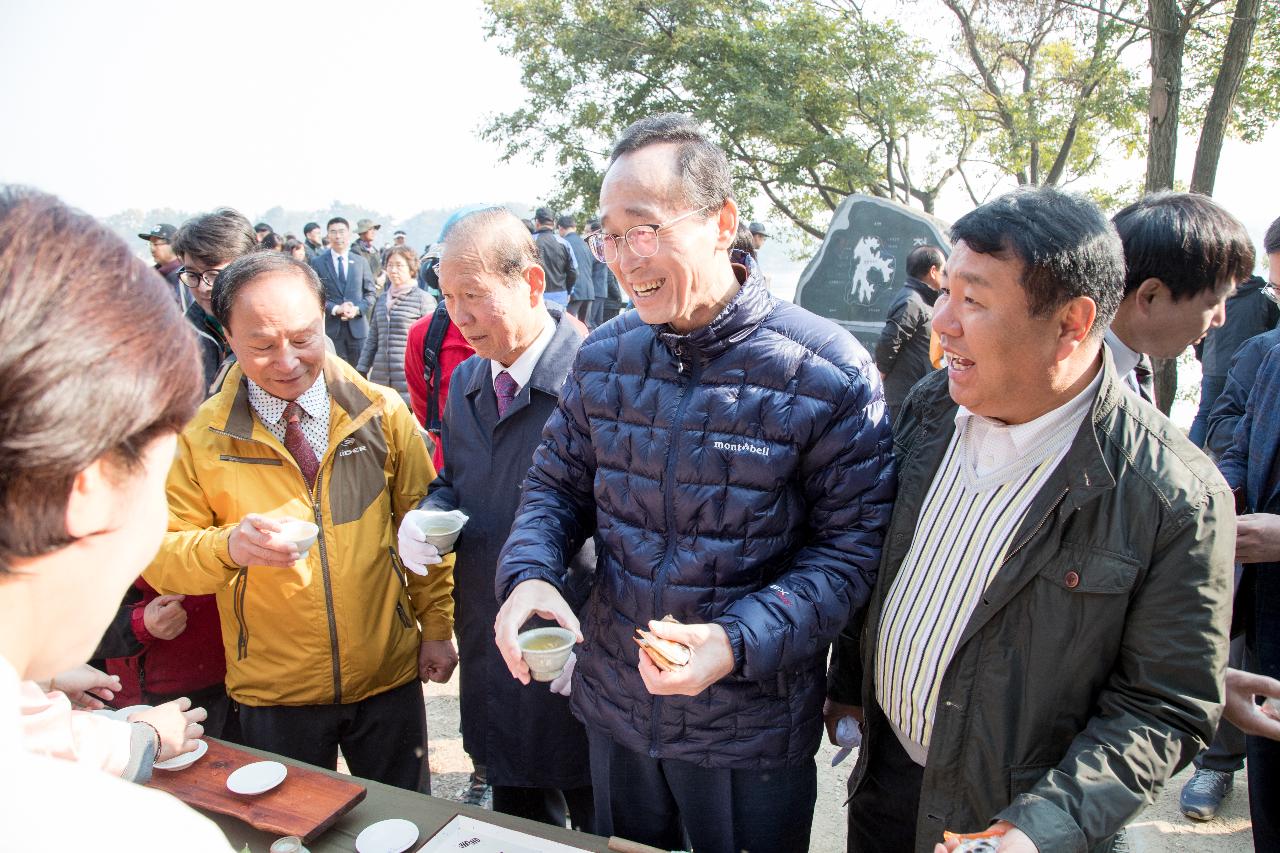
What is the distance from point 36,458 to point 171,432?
17 centimetres

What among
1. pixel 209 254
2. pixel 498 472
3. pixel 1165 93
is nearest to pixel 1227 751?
pixel 498 472

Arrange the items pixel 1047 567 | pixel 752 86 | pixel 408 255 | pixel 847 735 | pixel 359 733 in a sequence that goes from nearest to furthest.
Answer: pixel 1047 567 < pixel 847 735 < pixel 359 733 < pixel 408 255 < pixel 752 86

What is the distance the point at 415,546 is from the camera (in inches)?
86.2

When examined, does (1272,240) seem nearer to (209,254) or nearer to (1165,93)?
(1165,93)

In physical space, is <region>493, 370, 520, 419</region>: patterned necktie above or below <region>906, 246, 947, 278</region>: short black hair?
below

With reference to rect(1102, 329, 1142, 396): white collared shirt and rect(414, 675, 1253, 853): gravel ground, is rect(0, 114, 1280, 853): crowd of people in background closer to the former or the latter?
rect(1102, 329, 1142, 396): white collared shirt

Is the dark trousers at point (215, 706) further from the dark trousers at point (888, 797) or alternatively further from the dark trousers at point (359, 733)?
the dark trousers at point (888, 797)

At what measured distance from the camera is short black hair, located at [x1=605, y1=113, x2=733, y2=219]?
1859 millimetres

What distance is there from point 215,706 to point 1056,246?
268 centimetres

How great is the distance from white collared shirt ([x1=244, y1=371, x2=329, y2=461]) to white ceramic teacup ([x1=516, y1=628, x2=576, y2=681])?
3.21 ft

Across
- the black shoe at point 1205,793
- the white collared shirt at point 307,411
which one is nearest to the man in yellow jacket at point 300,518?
the white collared shirt at point 307,411

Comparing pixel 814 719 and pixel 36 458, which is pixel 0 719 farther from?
pixel 814 719

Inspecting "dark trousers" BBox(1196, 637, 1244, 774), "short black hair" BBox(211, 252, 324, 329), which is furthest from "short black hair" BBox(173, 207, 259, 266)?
"dark trousers" BBox(1196, 637, 1244, 774)

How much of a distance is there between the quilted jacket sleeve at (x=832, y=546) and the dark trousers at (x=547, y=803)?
1142mm
